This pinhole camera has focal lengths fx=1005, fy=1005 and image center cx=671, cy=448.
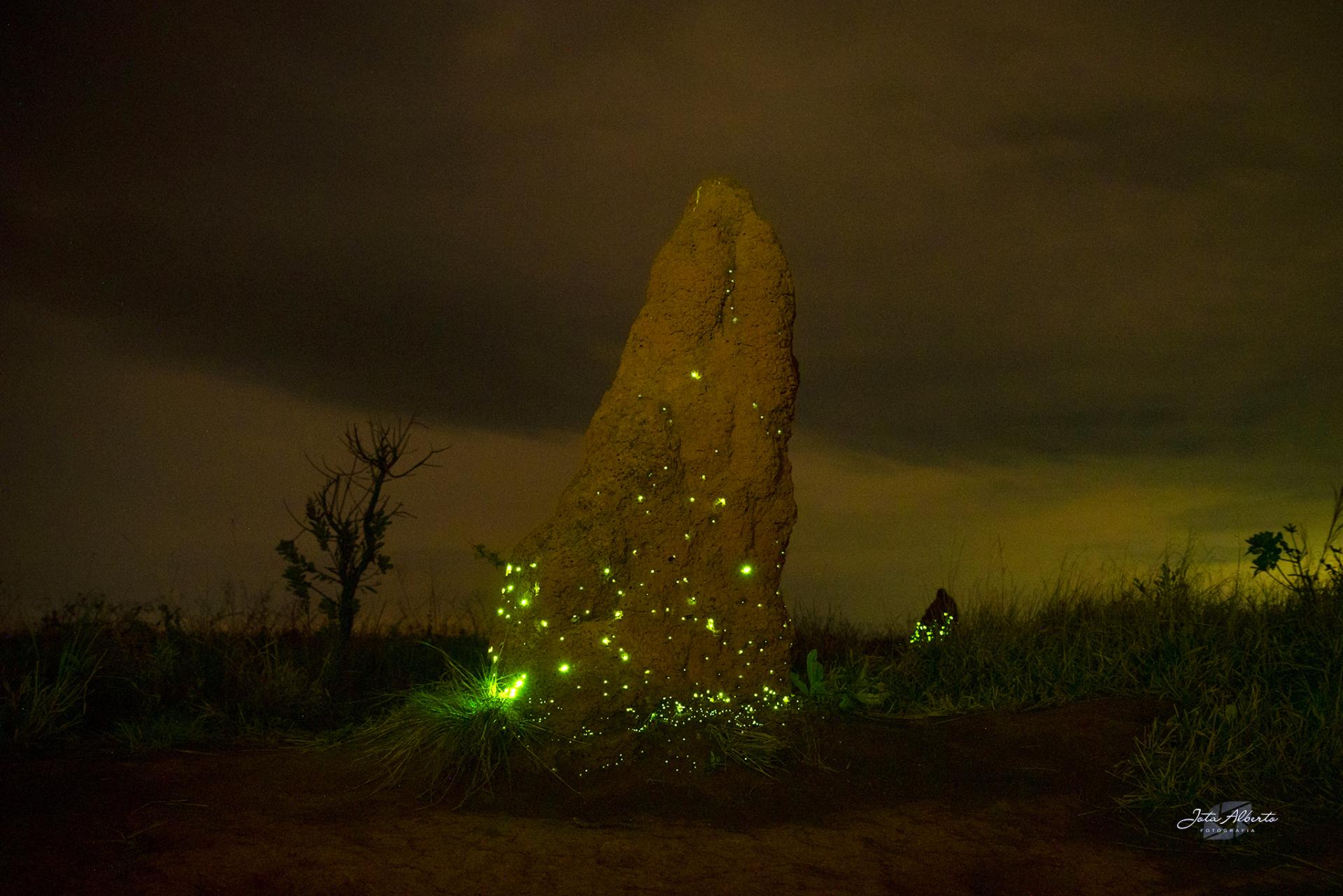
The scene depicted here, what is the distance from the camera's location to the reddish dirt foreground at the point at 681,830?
4.24 m

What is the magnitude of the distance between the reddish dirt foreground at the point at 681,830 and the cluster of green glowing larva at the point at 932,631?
1594mm

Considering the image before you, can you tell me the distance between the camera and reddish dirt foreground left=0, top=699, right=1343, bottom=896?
4.24 m

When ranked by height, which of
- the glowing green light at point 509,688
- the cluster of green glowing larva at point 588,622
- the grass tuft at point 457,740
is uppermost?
the cluster of green glowing larva at point 588,622

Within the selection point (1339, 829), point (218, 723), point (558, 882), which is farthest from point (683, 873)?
point (218, 723)

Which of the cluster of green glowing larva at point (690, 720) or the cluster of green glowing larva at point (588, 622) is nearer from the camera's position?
the cluster of green glowing larva at point (690, 720)

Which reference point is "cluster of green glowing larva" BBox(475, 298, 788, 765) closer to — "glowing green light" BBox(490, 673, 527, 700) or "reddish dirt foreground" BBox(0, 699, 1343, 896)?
"glowing green light" BBox(490, 673, 527, 700)

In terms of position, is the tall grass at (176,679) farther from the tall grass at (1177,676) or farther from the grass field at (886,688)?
the tall grass at (1177,676)

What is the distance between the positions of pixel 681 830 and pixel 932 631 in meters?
3.75

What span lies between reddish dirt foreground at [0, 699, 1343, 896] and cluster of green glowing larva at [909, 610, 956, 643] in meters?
1.59

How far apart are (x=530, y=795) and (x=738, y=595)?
1714 mm

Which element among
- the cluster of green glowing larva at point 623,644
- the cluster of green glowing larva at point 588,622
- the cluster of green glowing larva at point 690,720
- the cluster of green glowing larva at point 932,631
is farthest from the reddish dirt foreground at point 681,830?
the cluster of green glowing larva at point 932,631

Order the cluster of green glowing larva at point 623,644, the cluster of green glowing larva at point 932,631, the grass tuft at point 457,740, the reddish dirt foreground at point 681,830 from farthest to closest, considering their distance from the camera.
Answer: the cluster of green glowing larva at point 932,631 → the cluster of green glowing larva at point 623,644 → the grass tuft at point 457,740 → the reddish dirt foreground at point 681,830

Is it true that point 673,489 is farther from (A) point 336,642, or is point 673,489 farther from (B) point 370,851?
(A) point 336,642

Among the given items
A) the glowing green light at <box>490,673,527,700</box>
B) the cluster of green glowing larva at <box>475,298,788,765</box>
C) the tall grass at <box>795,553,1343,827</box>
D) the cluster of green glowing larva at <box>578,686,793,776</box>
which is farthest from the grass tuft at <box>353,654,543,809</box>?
the tall grass at <box>795,553,1343,827</box>
